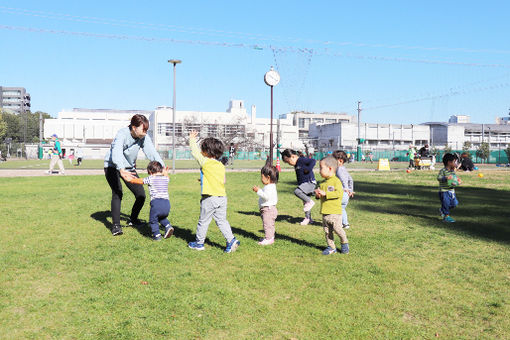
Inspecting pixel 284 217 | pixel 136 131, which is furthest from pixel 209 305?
pixel 284 217

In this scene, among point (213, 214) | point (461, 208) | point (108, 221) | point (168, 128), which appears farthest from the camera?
point (168, 128)

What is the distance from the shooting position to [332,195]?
532cm

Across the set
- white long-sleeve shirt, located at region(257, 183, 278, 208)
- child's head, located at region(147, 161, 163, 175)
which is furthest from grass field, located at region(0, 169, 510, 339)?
child's head, located at region(147, 161, 163, 175)

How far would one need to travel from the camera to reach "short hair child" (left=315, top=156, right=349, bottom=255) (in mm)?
5281

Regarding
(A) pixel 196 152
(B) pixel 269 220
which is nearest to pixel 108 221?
(A) pixel 196 152

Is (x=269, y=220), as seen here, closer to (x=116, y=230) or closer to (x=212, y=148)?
(x=212, y=148)

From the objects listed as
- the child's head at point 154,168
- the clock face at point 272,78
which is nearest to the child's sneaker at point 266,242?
the child's head at point 154,168

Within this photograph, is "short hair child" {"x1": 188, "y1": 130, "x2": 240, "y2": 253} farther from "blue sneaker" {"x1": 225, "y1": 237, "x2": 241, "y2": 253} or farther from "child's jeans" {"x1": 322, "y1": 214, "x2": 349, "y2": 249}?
"child's jeans" {"x1": 322, "y1": 214, "x2": 349, "y2": 249}

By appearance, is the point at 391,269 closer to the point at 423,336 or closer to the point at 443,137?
the point at 423,336

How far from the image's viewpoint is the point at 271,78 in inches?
637

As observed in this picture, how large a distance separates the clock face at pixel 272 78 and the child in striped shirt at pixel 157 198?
10655mm

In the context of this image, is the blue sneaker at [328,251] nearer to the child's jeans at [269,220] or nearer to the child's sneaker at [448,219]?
the child's jeans at [269,220]

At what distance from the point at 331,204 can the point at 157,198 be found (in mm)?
2668

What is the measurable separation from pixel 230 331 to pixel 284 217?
5436mm
